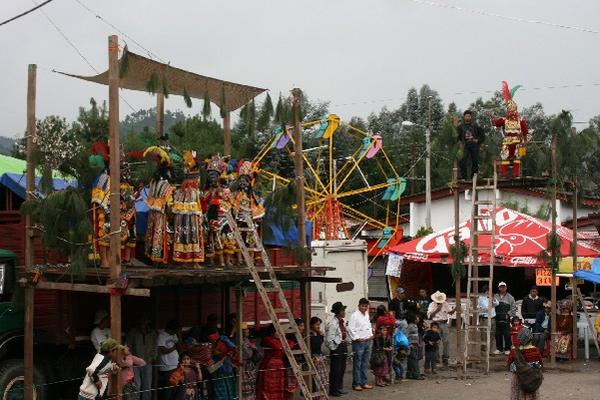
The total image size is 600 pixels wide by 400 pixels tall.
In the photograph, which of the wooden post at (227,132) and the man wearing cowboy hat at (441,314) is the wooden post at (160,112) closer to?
the wooden post at (227,132)

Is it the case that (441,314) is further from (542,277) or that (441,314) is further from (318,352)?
(542,277)

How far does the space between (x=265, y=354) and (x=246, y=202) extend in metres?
2.33

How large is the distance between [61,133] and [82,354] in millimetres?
19442

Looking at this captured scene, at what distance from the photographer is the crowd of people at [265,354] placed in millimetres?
12852

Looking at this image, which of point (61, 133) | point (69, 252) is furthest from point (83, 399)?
point (61, 133)

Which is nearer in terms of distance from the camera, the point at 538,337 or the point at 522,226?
the point at 538,337

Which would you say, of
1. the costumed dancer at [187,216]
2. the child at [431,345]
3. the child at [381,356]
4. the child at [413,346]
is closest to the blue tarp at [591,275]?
the child at [431,345]

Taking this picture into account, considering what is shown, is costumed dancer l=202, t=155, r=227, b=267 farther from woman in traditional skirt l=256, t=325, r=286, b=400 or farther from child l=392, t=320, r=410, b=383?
child l=392, t=320, r=410, b=383

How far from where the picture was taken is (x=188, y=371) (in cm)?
1339

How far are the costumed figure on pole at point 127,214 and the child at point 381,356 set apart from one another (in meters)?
5.45

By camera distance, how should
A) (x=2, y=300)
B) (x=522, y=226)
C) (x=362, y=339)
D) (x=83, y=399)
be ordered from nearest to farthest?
→ (x=83, y=399), (x=2, y=300), (x=362, y=339), (x=522, y=226)

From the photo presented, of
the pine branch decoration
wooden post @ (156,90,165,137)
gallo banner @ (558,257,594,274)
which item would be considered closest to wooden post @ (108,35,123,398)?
the pine branch decoration

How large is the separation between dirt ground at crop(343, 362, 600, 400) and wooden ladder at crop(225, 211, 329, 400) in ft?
6.89

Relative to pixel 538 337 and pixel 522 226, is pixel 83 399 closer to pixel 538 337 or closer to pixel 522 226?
pixel 538 337
